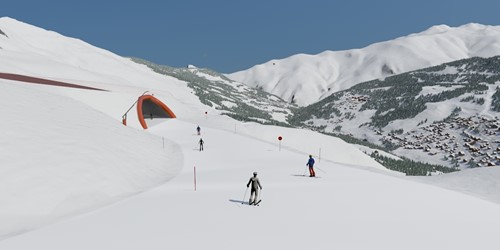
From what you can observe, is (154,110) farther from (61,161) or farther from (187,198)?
(187,198)

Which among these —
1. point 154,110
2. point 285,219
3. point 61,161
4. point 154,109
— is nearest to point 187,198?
point 285,219

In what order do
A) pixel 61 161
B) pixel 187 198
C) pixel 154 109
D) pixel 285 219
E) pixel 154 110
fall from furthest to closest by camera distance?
pixel 154 110
pixel 154 109
pixel 61 161
pixel 187 198
pixel 285 219

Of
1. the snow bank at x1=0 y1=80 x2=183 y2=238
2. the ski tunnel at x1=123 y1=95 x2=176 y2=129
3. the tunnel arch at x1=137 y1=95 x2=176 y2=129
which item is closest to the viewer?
the snow bank at x1=0 y1=80 x2=183 y2=238

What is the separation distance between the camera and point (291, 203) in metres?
14.3

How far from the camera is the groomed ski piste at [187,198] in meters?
10.4

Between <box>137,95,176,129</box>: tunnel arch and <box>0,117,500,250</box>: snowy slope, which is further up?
<box>137,95,176,129</box>: tunnel arch

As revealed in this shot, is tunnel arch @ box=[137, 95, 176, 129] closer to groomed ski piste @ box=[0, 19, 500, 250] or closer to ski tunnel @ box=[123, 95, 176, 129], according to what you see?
ski tunnel @ box=[123, 95, 176, 129]

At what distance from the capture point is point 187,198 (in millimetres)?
14977

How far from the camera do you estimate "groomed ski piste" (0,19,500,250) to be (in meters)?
10.4

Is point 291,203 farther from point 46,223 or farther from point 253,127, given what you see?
point 253,127

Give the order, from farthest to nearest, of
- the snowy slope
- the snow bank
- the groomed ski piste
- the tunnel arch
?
the tunnel arch
the snow bank
the groomed ski piste
the snowy slope

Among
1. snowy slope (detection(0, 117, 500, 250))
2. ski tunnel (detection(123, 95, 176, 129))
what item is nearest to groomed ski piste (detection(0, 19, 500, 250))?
snowy slope (detection(0, 117, 500, 250))

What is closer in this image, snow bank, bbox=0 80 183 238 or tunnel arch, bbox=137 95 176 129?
snow bank, bbox=0 80 183 238

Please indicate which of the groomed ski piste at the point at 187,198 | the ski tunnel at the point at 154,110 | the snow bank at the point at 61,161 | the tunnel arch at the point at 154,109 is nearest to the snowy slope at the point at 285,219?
Answer: the groomed ski piste at the point at 187,198
